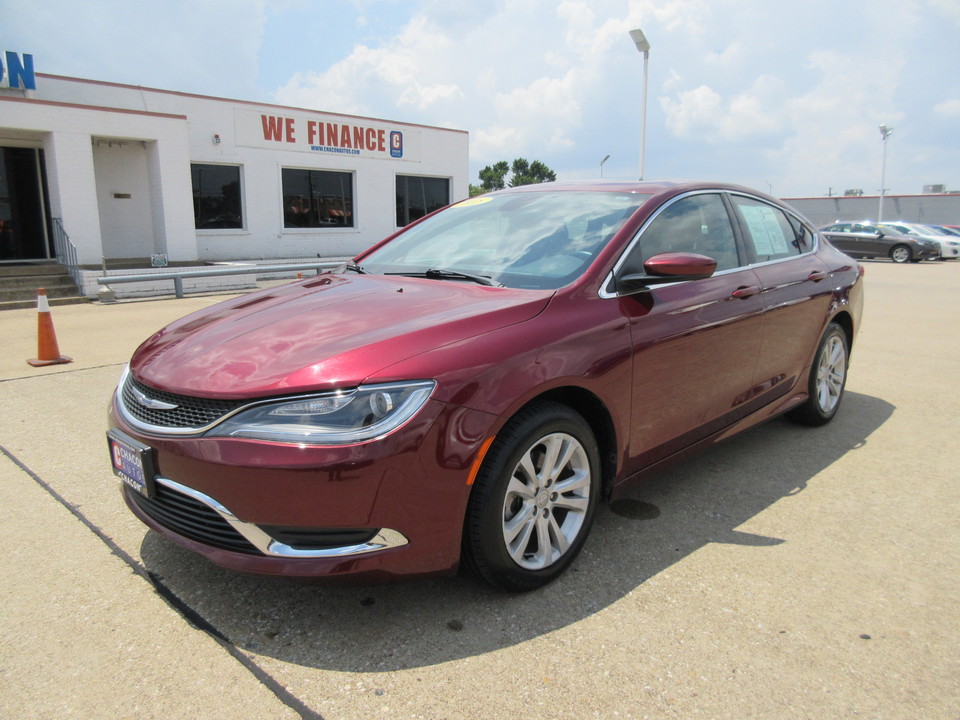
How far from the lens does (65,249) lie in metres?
14.8

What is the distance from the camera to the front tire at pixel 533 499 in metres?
2.50

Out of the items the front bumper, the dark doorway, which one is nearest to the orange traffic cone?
the front bumper

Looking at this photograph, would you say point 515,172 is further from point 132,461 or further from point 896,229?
point 132,461

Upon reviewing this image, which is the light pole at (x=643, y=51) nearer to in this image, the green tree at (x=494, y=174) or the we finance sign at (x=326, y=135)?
the we finance sign at (x=326, y=135)

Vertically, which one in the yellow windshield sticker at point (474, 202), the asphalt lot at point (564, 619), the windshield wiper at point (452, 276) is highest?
the yellow windshield sticker at point (474, 202)

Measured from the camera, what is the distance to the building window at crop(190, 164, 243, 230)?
730 inches

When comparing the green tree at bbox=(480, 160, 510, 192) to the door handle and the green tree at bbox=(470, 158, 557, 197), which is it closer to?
the green tree at bbox=(470, 158, 557, 197)

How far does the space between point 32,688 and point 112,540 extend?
1.02 metres

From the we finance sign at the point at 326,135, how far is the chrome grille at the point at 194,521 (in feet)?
60.6

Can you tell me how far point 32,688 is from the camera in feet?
7.27

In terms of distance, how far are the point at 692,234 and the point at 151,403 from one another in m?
2.70

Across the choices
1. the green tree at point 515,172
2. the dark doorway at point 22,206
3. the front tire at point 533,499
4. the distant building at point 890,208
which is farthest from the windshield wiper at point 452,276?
the green tree at point 515,172

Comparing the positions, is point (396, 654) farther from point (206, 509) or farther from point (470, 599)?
point (206, 509)

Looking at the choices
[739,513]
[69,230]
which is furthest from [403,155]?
[739,513]
